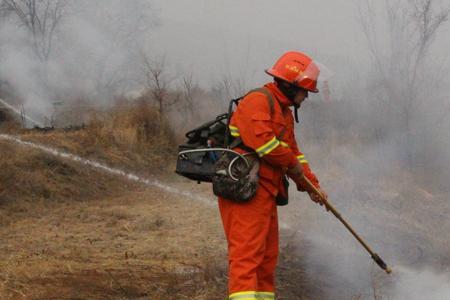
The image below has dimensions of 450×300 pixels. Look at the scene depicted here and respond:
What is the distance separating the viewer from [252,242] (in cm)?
320

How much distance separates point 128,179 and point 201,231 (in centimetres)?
477

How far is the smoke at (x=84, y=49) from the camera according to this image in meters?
25.1

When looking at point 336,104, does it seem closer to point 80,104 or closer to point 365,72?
point 365,72

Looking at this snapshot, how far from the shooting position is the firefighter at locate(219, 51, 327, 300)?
317 cm

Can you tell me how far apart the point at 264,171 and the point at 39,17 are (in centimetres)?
2737

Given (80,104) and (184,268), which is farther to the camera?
(80,104)

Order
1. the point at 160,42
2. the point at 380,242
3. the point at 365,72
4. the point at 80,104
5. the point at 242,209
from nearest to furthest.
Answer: the point at 242,209
the point at 380,242
the point at 365,72
the point at 80,104
the point at 160,42

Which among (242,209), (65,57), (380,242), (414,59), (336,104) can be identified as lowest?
(380,242)

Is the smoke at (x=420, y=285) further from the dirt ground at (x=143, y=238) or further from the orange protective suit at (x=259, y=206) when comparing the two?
the orange protective suit at (x=259, y=206)

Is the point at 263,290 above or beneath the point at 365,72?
beneath

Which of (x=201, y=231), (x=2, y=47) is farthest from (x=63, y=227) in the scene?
(x=2, y=47)

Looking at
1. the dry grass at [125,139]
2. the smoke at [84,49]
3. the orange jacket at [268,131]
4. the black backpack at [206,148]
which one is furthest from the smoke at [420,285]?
the smoke at [84,49]

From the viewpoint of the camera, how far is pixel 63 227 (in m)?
6.46

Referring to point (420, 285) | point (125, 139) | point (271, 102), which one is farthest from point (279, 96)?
point (125, 139)
